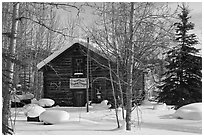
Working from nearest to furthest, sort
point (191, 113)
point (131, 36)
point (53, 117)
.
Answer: point (131, 36) < point (53, 117) < point (191, 113)

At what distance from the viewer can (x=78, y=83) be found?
19.5m

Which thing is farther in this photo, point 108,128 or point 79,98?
point 79,98

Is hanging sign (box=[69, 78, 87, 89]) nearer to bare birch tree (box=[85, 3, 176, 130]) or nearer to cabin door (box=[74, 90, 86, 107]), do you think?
cabin door (box=[74, 90, 86, 107])

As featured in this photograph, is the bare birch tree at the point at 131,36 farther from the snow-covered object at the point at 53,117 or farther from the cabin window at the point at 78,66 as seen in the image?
the cabin window at the point at 78,66

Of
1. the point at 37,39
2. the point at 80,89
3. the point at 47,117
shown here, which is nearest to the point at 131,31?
the point at 47,117

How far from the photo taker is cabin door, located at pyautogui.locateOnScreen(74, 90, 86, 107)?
64.3 feet

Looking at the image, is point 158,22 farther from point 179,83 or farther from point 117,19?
point 179,83

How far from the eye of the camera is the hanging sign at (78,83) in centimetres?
1933

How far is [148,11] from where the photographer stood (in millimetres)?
8055

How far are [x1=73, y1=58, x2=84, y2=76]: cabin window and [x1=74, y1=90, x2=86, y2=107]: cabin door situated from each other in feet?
4.22

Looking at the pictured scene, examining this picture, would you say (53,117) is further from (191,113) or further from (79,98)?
(79,98)

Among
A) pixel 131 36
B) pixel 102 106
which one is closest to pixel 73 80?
pixel 102 106

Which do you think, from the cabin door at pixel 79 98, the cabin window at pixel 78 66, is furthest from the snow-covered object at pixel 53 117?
the cabin window at pixel 78 66

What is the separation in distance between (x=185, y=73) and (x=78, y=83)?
23.2 ft
